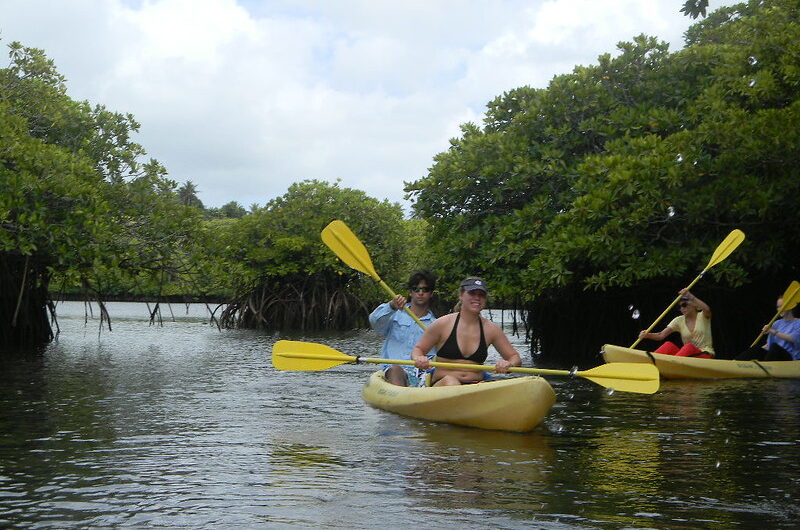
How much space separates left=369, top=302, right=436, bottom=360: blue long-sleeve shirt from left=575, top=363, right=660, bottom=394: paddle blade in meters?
1.98

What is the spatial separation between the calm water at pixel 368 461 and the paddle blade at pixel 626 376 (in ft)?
1.33

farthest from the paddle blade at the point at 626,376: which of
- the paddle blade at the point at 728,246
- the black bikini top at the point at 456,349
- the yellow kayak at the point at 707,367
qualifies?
the paddle blade at the point at 728,246

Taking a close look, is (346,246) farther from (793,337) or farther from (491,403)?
(793,337)

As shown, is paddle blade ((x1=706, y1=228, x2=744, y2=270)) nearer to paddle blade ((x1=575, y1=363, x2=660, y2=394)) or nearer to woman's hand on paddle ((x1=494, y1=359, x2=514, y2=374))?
paddle blade ((x1=575, y1=363, x2=660, y2=394))

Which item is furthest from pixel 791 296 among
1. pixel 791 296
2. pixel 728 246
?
pixel 728 246

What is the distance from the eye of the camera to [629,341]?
18.2 m

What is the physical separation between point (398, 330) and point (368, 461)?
3.20 meters

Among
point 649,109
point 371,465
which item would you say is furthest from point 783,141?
point 371,465

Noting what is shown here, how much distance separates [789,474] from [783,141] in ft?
24.3

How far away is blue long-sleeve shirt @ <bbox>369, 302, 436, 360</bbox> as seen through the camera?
9.86 m

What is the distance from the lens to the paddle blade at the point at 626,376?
8.20 meters

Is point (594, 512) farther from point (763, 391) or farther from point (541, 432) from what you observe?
point (763, 391)

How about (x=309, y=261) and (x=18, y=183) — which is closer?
(x=18, y=183)

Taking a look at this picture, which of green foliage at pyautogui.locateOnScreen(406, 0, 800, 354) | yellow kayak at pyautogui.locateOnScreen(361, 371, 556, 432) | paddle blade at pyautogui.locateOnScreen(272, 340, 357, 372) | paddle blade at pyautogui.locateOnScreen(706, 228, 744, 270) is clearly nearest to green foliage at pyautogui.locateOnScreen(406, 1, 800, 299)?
green foliage at pyautogui.locateOnScreen(406, 0, 800, 354)
